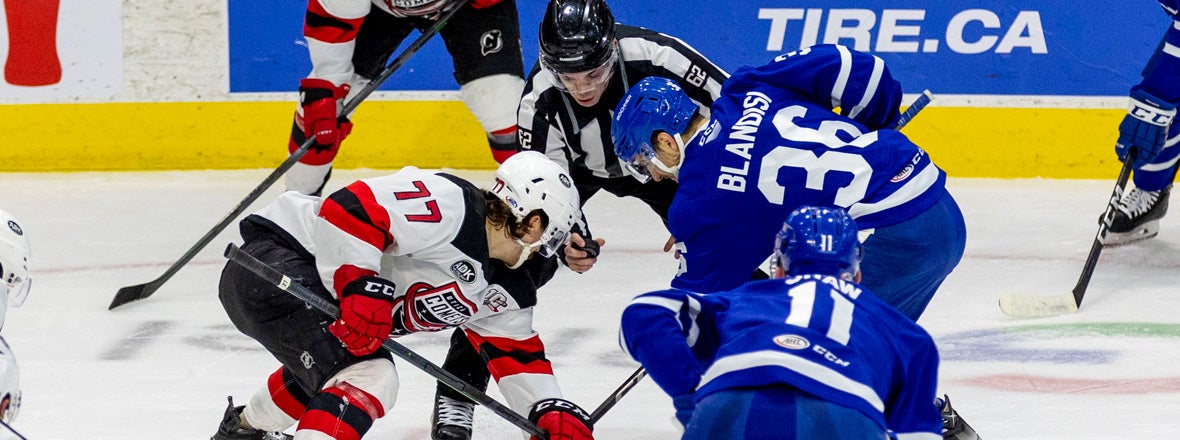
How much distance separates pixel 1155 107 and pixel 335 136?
2.42 m

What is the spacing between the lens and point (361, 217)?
9.12 ft

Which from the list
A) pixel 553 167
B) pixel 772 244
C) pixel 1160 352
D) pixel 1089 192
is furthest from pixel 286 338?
pixel 1089 192

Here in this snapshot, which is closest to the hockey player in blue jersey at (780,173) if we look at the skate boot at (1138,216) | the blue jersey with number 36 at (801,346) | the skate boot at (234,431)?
the blue jersey with number 36 at (801,346)

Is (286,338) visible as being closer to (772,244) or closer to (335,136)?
(772,244)

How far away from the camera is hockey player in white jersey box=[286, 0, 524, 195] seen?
4547mm

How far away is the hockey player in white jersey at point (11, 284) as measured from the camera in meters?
2.03

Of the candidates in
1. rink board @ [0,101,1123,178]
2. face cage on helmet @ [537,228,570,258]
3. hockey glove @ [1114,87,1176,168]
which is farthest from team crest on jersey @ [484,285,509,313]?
rink board @ [0,101,1123,178]

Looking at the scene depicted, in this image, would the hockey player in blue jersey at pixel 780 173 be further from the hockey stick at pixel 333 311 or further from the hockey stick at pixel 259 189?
the hockey stick at pixel 259 189

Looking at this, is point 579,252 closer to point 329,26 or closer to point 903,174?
point 903,174

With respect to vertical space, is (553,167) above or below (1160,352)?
above

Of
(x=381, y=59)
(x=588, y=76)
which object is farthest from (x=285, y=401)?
(x=381, y=59)

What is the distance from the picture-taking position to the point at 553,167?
9.46 feet

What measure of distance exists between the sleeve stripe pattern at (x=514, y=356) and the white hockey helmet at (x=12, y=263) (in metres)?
1.04

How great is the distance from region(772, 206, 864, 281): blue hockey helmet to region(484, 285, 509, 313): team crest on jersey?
834 mm
